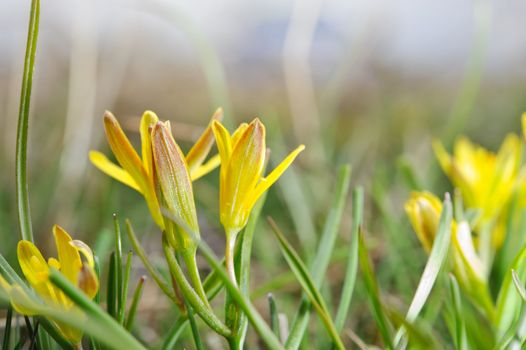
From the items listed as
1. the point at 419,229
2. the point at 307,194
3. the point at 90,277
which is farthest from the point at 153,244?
the point at 90,277

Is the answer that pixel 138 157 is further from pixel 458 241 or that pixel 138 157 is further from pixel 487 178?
pixel 487 178

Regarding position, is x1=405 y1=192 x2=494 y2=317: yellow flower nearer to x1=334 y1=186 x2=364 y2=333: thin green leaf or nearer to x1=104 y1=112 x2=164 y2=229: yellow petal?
x1=334 y1=186 x2=364 y2=333: thin green leaf

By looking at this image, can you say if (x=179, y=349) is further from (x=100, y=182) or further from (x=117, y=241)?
(x=100, y=182)

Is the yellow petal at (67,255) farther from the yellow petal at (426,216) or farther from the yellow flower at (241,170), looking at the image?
the yellow petal at (426,216)

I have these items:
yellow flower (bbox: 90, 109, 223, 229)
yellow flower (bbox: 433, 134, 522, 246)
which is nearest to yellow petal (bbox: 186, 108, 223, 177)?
yellow flower (bbox: 90, 109, 223, 229)

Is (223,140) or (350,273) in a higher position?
(223,140)

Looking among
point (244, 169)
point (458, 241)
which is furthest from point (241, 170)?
point (458, 241)

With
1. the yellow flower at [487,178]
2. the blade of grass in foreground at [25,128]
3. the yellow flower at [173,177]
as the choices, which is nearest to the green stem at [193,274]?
the yellow flower at [173,177]
